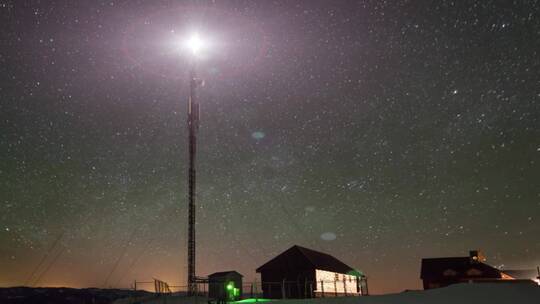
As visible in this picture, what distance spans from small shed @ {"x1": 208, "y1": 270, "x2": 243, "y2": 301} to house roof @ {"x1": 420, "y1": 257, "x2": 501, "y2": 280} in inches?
1445

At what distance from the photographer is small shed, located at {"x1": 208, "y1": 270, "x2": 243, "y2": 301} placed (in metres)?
41.3

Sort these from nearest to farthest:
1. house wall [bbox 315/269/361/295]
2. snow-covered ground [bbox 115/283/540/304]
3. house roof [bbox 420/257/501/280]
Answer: snow-covered ground [bbox 115/283/540/304], house wall [bbox 315/269/361/295], house roof [bbox 420/257/501/280]

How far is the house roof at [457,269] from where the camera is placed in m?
63.9

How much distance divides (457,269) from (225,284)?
4115cm

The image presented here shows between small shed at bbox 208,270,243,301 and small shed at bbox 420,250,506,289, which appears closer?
small shed at bbox 208,270,243,301

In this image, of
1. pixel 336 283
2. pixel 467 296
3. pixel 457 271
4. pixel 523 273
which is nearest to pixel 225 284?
pixel 336 283

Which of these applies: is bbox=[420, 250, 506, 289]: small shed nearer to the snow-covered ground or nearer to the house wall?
the house wall

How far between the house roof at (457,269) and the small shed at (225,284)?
3671cm

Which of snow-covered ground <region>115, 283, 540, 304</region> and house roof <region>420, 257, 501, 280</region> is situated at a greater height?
house roof <region>420, 257, 501, 280</region>

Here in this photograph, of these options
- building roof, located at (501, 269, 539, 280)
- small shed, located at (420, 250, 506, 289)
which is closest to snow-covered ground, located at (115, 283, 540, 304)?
small shed, located at (420, 250, 506, 289)

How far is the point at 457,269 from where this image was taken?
213 ft

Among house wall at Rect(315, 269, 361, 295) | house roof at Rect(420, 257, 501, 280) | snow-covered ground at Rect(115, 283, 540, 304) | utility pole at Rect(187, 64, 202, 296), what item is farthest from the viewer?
house roof at Rect(420, 257, 501, 280)

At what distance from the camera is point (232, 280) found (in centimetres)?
4269

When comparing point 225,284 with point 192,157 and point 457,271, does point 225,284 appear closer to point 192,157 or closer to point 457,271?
point 192,157
